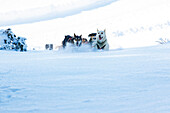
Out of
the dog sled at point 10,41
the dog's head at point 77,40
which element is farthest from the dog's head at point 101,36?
the dog sled at point 10,41

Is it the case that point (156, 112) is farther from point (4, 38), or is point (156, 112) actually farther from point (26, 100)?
point (4, 38)

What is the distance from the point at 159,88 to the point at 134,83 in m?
0.38

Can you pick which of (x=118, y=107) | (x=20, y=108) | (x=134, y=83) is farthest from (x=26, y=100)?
(x=134, y=83)

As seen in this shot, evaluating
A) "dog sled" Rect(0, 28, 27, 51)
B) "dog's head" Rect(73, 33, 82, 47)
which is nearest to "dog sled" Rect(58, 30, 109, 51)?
"dog's head" Rect(73, 33, 82, 47)

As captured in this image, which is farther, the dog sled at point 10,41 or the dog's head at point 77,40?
the dog sled at point 10,41

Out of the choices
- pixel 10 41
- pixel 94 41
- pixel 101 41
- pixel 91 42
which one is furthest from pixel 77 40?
pixel 10 41

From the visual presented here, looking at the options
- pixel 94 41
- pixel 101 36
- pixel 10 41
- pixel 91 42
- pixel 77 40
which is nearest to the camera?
pixel 101 36

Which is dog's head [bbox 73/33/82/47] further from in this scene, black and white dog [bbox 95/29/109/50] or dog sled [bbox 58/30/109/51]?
black and white dog [bbox 95/29/109/50]

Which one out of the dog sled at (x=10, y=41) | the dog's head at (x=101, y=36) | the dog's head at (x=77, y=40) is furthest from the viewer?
the dog sled at (x=10, y=41)

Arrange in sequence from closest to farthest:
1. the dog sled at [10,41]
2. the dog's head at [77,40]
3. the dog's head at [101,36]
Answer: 1. the dog's head at [101,36]
2. the dog's head at [77,40]
3. the dog sled at [10,41]

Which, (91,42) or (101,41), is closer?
(101,41)

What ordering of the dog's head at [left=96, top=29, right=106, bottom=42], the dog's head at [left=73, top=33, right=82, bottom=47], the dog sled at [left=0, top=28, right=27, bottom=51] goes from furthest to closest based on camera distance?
the dog sled at [left=0, top=28, right=27, bottom=51] < the dog's head at [left=73, top=33, right=82, bottom=47] < the dog's head at [left=96, top=29, right=106, bottom=42]

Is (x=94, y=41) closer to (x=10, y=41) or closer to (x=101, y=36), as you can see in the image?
(x=101, y=36)

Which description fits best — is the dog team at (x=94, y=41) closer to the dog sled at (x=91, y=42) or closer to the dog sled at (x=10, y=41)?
the dog sled at (x=91, y=42)
